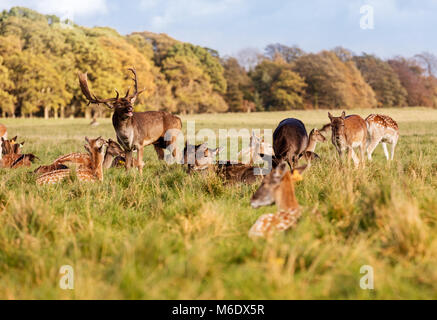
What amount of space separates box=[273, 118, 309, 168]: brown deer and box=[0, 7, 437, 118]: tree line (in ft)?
102

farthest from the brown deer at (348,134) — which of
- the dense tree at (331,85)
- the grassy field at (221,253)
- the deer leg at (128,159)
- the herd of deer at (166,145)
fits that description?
the dense tree at (331,85)

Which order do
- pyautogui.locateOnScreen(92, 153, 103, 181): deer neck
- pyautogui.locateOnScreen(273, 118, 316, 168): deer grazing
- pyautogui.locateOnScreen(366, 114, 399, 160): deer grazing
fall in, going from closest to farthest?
1. pyautogui.locateOnScreen(92, 153, 103, 181): deer neck
2. pyautogui.locateOnScreen(273, 118, 316, 168): deer grazing
3. pyautogui.locateOnScreen(366, 114, 399, 160): deer grazing

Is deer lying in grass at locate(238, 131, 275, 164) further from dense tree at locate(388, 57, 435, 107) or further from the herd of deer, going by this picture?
dense tree at locate(388, 57, 435, 107)

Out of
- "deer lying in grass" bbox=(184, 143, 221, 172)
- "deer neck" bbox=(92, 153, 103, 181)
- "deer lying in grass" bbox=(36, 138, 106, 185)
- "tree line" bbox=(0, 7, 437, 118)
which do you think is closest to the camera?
"deer lying in grass" bbox=(36, 138, 106, 185)

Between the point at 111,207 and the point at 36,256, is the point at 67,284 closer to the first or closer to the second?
the point at 36,256

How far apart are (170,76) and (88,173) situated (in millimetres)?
52056

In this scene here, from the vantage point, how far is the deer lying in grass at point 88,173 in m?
6.49

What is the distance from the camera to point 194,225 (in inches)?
143

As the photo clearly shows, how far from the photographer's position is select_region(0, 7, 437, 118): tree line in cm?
4431

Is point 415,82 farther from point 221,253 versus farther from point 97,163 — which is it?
point 221,253

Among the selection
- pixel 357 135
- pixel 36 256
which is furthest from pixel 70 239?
pixel 357 135

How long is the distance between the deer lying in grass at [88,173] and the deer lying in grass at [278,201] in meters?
3.61

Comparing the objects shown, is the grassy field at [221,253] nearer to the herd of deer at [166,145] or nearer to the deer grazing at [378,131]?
the herd of deer at [166,145]

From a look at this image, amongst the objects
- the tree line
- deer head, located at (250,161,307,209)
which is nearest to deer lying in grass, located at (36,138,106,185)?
deer head, located at (250,161,307,209)
